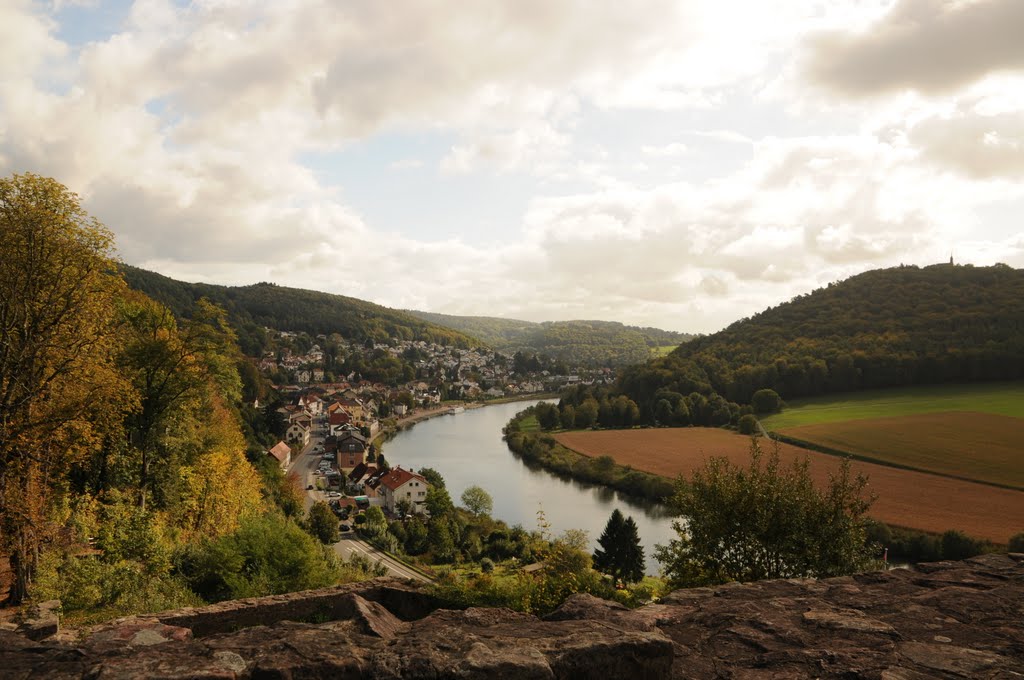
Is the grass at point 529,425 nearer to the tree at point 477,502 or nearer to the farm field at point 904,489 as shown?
the farm field at point 904,489

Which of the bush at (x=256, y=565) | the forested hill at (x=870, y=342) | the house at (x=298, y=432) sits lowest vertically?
the house at (x=298, y=432)

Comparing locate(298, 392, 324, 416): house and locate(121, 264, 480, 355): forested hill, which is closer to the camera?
locate(298, 392, 324, 416): house

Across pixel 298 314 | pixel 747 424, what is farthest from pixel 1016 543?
pixel 298 314

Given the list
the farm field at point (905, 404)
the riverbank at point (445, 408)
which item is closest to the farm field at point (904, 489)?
the farm field at point (905, 404)

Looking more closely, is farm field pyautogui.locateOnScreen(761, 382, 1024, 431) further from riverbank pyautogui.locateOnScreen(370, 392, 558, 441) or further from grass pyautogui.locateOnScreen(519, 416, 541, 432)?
riverbank pyautogui.locateOnScreen(370, 392, 558, 441)

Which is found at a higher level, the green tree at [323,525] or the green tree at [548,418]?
the green tree at [548,418]

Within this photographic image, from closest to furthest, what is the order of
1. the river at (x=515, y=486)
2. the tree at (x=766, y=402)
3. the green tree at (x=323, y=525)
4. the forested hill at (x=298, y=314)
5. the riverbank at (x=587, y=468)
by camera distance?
the green tree at (x=323, y=525) → the river at (x=515, y=486) → the riverbank at (x=587, y=468) → the tree at (x=766, y=402) → the forested hill at (x=298, y=314)

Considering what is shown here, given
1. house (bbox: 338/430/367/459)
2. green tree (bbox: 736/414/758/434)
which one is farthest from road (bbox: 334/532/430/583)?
green tree (bbox: 736/414/758/434)

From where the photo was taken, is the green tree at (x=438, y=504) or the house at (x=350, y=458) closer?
the green tree at (x=438, y=504)
